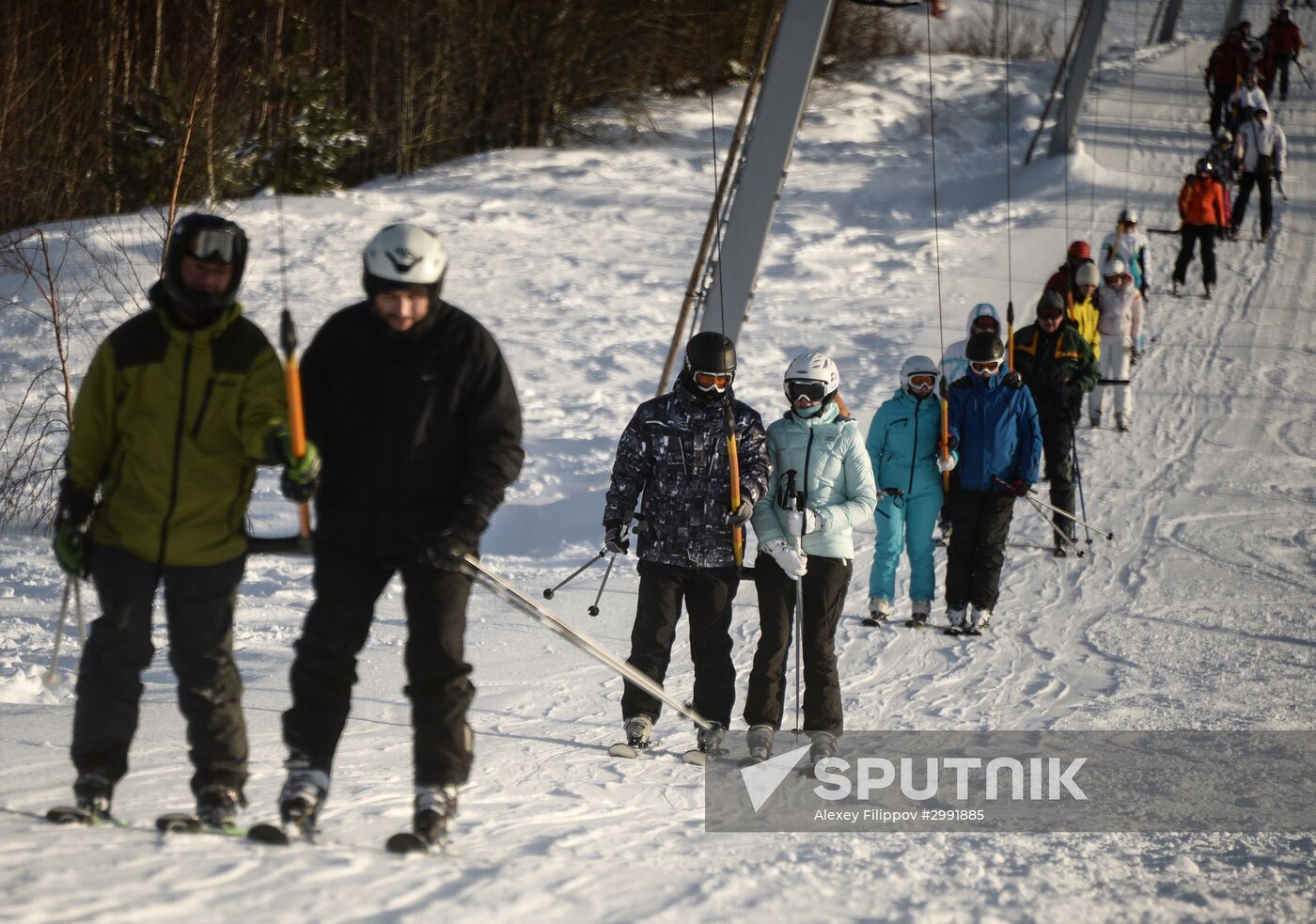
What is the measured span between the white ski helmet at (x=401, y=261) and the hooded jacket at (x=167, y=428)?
1.52 feet

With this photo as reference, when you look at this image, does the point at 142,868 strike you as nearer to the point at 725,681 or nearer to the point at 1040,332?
the point at 725,681

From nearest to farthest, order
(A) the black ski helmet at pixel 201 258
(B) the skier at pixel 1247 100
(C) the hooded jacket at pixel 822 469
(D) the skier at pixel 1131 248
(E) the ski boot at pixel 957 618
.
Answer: (A) the black ski helmet at pixel 201 258
(C) the hooded jacket at pixel 822 469
(E) the ski boot at pixel 957 618
(D) the skier at pixel 1131 248
(B) the skier at pixel 1247 100

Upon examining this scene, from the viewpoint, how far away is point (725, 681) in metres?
6.14

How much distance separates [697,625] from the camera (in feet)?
19.8

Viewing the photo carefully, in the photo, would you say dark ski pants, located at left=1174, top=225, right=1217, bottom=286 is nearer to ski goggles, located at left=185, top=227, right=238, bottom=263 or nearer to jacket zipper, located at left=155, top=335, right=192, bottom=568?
ski goggles, located at left=185, top=227, right=238, bottom=263

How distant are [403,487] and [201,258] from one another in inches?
36.4

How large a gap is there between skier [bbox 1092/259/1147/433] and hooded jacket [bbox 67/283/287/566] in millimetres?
10051

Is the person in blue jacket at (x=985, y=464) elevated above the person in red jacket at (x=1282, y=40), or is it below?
below

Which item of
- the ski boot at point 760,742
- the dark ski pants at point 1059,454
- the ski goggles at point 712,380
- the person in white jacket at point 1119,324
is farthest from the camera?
the person in white jacket at point 1119,324

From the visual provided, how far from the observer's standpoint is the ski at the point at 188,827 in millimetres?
4199

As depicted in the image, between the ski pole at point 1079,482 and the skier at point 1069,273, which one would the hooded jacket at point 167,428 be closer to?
the ski pole at point 1079,482

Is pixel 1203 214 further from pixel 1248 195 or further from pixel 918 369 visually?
pixel 918 369

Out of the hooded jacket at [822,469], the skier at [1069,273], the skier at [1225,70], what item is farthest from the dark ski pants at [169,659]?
the skier at [1225,70]

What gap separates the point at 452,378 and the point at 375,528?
52 cm
